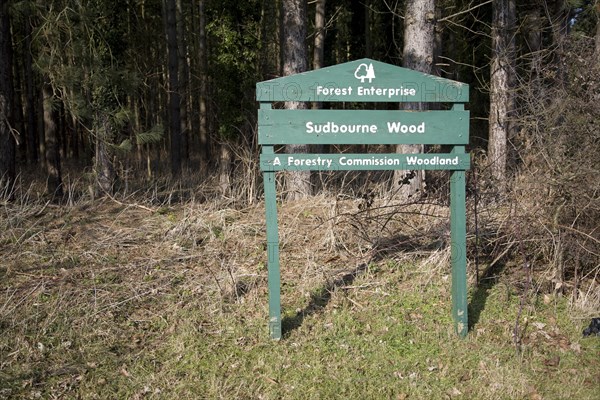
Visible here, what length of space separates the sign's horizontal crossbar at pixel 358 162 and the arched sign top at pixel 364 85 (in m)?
0.45

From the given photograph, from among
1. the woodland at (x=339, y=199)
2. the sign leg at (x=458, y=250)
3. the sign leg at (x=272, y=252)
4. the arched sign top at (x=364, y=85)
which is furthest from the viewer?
the woodland at (x=339, y=199)

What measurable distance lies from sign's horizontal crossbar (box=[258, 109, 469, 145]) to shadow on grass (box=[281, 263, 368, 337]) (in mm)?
1657

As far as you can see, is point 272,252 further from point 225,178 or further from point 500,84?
point 500,84

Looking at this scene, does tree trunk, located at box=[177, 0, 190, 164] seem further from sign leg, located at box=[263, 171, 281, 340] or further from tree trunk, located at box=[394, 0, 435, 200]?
sign leg, located at box=[263, 171, 281, 340]

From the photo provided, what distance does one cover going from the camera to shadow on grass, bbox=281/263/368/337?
512 cm

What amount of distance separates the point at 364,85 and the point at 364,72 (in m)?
0.10

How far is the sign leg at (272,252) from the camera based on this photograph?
4652 millimetres

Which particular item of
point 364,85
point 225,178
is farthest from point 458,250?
point 225,178

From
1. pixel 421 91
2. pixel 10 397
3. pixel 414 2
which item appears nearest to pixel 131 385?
pixel 10 397

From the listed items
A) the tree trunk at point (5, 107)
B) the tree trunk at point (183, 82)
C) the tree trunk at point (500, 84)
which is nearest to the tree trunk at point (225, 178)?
the tree trunk at point (5, 107)

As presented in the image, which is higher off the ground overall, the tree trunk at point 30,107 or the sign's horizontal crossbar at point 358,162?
the tree trunk at point 30,107

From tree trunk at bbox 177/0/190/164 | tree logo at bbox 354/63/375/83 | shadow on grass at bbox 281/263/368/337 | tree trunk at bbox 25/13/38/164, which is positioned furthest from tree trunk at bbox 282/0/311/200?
tree trunk at bbox 25/13/38/164

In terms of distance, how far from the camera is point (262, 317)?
5.23 m

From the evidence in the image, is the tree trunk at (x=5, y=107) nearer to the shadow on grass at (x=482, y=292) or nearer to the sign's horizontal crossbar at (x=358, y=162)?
the sign's horizontal crossbar at (x=358, y=162)
